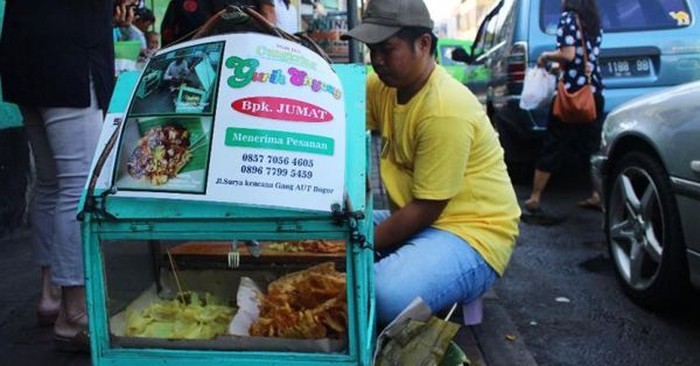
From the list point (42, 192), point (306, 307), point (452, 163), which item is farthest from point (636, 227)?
point (42, 192)

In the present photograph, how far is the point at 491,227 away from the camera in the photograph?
2.73m

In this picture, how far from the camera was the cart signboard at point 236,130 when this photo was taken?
190 centimetres

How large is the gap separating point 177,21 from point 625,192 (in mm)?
2585

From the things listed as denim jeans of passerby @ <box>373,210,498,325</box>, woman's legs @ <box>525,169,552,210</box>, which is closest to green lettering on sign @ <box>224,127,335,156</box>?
denim jeans of passerby @ <box>373,210,498,325</box>

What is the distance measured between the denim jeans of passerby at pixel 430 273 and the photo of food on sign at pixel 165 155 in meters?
0.78

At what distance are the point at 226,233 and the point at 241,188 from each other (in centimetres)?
15

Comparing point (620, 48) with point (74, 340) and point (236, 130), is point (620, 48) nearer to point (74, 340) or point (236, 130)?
point (74, 340)

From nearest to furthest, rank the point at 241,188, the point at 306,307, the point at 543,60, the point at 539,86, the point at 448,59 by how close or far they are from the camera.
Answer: the point at 241,188 → the point at 306,307 → the point at 543,60 → the point at 539,86 → the point at 448,59

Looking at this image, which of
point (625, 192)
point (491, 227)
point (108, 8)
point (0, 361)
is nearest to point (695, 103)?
point (625, 192)

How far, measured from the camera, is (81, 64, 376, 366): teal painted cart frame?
1931 mm

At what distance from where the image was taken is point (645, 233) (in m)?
3.69

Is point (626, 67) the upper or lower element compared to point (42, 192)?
upper

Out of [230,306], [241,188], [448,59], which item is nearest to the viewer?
[241,188]

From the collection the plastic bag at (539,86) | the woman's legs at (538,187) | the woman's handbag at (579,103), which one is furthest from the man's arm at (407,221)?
the plastic bag at (539,86)
